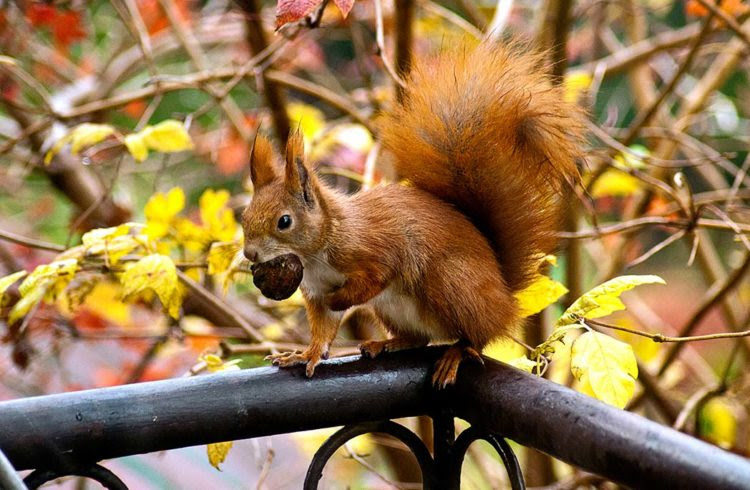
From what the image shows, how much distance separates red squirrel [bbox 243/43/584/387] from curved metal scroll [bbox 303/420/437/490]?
0.70 ft

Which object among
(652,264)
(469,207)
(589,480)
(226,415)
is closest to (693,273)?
(652,264)

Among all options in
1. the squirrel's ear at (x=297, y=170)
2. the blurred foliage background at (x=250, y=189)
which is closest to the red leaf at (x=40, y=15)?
the blurred foliage background at (x=250, y=189)

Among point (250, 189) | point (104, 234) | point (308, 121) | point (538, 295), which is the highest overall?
point (308, 121)

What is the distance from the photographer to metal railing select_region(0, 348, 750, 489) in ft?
1.67

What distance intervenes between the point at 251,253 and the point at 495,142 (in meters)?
0.28

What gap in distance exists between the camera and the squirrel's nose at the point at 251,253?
3.08ft

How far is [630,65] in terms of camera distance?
1787 mm

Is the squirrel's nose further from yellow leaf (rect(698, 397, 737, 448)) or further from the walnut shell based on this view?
yellow leaf (rect(698, 397, 737, 448))

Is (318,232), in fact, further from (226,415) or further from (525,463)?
(525,463)

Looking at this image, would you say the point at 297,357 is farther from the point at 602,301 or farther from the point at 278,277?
the point at 602,301

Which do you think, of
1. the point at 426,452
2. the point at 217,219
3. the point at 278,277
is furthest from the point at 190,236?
the point at 426,452

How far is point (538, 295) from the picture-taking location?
3.20 ft

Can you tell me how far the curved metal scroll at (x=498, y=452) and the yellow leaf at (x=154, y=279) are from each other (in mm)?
382

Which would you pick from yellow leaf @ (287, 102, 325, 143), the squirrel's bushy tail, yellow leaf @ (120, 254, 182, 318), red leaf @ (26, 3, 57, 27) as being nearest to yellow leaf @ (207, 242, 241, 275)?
yellow leaf @ (120, 254, 182, 318)
